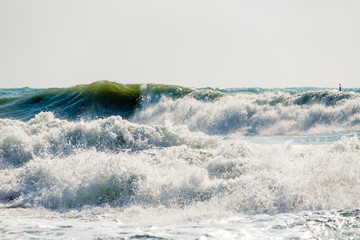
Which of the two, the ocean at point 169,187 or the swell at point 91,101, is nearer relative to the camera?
the ocean at point 169,187

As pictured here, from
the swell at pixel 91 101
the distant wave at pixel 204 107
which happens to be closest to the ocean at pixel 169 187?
the distant wave at pixel 204 107

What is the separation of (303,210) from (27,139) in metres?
8.86

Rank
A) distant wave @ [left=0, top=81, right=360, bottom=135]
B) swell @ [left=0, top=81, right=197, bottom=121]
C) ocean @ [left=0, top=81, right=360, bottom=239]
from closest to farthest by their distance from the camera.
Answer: ocean @ [left=0, top=81, right=360, bottom=239]
distant wave @ [left=0, top=81, right=360, bottom=135]
swell @ [left=0, top=81, right=197, bottom=121]

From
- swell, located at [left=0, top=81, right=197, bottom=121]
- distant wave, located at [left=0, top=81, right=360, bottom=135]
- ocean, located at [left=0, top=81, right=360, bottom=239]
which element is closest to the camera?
ocean, located at [left=0, top=81, right=360, bottom=239]

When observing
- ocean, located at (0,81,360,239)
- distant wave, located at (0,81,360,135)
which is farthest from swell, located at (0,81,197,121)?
ocean, located at (0,81,360,239)

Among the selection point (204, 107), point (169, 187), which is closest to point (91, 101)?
point (204, 107)

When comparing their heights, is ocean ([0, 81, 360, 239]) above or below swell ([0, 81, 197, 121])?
below

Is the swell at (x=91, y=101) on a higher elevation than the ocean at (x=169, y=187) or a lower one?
higher

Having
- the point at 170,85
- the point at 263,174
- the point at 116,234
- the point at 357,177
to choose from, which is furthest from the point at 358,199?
the point at 170,85

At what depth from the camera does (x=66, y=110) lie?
2516cm

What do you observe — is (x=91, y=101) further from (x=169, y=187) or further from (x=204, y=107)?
(x=169, y=187)

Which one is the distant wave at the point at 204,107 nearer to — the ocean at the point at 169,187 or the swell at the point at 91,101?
the swell at the point at 91,101

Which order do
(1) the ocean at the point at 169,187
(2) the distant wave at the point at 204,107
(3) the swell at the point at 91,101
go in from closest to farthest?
(1) the ocean at the point at 169,187, (2) the distant wave at the point at 204,107, (3) the swell at the point at 91,101

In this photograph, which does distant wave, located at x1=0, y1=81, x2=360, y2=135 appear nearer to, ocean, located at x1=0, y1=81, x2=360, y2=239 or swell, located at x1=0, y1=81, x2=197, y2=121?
swell, located at x1=0, y1=81, x2=197, y2=121
